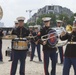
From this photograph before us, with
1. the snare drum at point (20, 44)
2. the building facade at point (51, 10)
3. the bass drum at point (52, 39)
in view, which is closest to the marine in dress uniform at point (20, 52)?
the snare drum at point (20, 44)

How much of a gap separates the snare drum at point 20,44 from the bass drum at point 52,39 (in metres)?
0.68

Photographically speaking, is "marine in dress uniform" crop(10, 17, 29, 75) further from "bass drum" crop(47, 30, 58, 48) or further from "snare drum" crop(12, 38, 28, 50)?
"bass drum" crop(47, 30, 58, 48)

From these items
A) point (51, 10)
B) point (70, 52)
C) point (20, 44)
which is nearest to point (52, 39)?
point (20, 44)

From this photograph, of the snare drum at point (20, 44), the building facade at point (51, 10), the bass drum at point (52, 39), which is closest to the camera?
the snare drum at point (20, 44)

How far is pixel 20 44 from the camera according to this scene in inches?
372

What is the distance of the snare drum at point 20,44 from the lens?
9.45 metres

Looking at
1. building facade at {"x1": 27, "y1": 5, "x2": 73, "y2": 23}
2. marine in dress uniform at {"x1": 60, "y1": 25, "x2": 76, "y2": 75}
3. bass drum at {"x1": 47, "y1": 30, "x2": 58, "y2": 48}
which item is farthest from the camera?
building facade at {"x1": 27, "y1": 5, "x2": 73, "y2": 23}

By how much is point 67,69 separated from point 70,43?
0.65 meters

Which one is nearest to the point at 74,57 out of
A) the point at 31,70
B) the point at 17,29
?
the point at 17,29

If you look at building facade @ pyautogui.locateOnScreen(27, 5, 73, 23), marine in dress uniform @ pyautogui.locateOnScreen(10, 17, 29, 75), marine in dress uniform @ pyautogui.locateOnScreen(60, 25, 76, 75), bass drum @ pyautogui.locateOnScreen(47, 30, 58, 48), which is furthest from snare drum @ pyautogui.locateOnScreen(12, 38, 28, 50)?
building facade @ pyautogui.locateOnScreen(27, 5, 73, 23)

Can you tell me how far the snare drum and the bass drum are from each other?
2.22ft

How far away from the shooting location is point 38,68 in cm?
1267

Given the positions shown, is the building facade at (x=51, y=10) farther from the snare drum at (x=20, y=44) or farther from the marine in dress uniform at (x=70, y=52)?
the marine in dress uniform at (x=70, y=52)

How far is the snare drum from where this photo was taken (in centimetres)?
945
